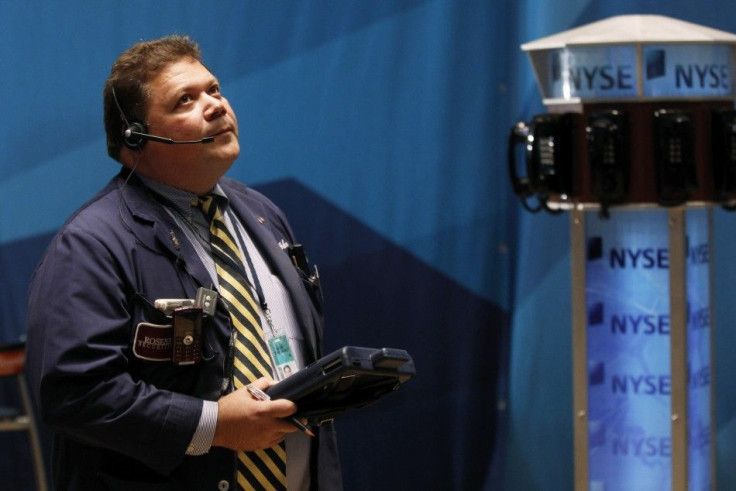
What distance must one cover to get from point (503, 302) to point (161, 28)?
1797mm

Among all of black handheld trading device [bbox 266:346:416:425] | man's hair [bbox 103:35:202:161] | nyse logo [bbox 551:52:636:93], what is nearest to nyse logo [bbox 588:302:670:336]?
nyse logo [bbox 551:52:636:93]

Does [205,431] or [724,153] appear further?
[724,153]

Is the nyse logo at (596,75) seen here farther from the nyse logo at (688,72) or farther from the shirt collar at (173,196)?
the shirt collar at (173,196)

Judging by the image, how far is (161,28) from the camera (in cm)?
432

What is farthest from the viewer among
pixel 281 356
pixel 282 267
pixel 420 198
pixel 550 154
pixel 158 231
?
pixel 420 198

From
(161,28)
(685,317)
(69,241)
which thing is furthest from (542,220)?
(69,241)

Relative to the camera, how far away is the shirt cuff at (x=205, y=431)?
7.71 ft

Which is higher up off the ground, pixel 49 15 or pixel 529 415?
pixel 49 15

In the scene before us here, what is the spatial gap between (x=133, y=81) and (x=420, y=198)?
233 cm

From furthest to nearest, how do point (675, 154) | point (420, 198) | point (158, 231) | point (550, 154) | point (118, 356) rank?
1. point (420, 198)
2. point (550, 154)
3. point (675, 154)
4. point (158, 231)
5. point (118, 356)

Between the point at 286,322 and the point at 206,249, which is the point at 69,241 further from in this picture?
the point at 286,322

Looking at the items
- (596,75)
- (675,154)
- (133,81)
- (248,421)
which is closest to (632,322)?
(675,154)

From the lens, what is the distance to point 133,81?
2.59 metres

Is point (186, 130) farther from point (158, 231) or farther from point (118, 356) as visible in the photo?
point (118, 356)
